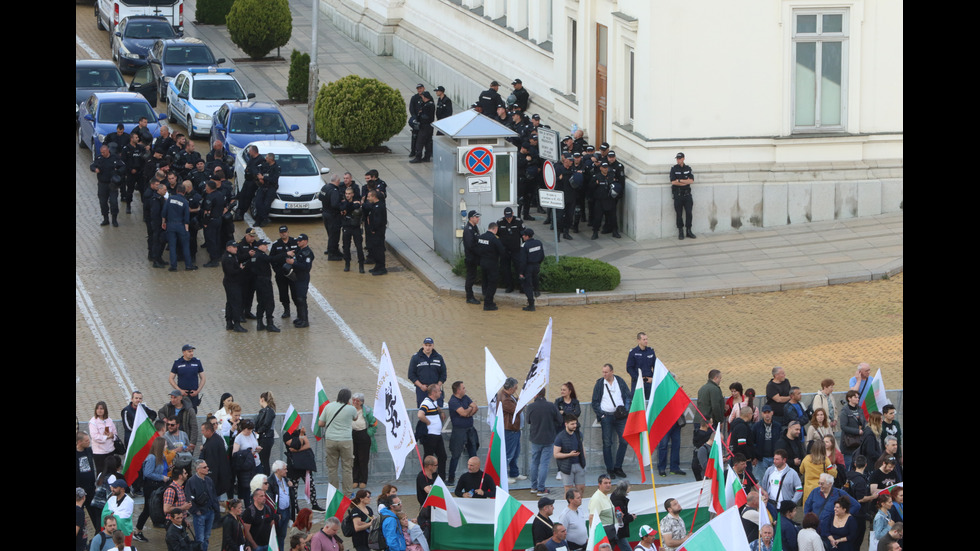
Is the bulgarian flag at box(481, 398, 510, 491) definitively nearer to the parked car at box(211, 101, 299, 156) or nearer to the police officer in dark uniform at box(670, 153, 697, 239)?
the police officer in dark uniform at box(670, 153, 697, 239)

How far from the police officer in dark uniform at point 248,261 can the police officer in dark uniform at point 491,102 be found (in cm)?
1061

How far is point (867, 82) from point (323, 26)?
24.9 meters

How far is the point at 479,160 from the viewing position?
2583 cm

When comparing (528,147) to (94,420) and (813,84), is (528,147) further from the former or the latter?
(94,420)

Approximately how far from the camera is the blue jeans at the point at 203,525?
50.4ft

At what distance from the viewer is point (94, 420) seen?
16797mm

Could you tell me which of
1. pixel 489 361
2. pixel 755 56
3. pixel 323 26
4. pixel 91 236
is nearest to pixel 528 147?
pixel 755 56

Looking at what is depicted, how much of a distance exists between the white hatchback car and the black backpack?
49.6 feet

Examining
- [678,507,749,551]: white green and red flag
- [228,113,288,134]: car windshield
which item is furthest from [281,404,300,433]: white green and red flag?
[228,113,288,134]: car windshield

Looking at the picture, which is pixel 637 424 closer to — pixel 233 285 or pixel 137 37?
pixel 233 285

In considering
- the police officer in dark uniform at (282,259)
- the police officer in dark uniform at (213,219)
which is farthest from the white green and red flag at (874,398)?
the police officer in dark uniform at (213,219)

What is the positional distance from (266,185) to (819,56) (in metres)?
10.7

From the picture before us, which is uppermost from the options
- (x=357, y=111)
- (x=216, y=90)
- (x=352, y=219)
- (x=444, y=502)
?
(x=216, y=90)

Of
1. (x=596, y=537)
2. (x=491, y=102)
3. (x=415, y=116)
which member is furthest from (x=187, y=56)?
(x=596, y=537)
